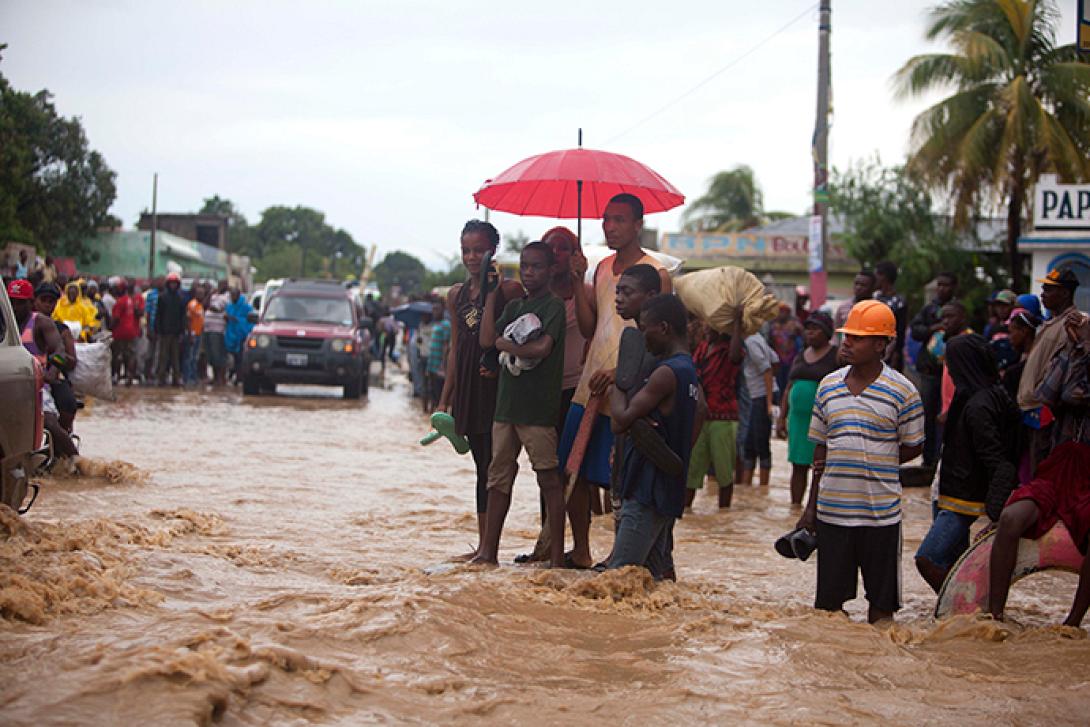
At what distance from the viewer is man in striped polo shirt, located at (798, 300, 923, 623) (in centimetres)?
586

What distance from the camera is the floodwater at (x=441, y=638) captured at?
427 cm

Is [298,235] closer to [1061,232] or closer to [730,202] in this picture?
[730,202]

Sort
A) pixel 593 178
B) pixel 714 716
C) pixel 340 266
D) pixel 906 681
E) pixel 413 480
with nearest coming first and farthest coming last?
pixel 714 716 → pixel 906 681 → pixel 593 178 → pixel 413 480 → pixel 340 266

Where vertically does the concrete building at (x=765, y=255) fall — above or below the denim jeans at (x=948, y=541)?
above

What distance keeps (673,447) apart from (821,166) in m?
14.5

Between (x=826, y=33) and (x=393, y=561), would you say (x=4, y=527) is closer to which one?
(x=393, y=561)

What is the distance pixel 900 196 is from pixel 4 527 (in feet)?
99.0

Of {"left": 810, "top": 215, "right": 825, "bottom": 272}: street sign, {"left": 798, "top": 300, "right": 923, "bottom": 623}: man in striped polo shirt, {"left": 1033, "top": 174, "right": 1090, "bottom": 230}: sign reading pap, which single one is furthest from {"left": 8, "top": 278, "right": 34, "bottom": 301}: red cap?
{"left": 1033, "top": 174, "right": 1090, "bottom": 230}: sign reading pap

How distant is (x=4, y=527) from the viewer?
612 centimetres

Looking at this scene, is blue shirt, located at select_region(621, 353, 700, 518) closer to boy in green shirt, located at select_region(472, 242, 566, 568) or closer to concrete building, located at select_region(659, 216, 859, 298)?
boy in green shirt, located at select_region(472, 242, 566, 568)

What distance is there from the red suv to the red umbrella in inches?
535

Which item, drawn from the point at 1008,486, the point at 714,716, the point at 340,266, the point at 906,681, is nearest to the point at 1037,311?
the point at 1008,486

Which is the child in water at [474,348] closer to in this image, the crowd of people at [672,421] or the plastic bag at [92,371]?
the crowd of people at [672,421]

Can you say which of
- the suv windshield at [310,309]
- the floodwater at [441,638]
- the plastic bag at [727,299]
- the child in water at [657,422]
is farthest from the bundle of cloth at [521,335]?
the suv windshield at [310,309]
